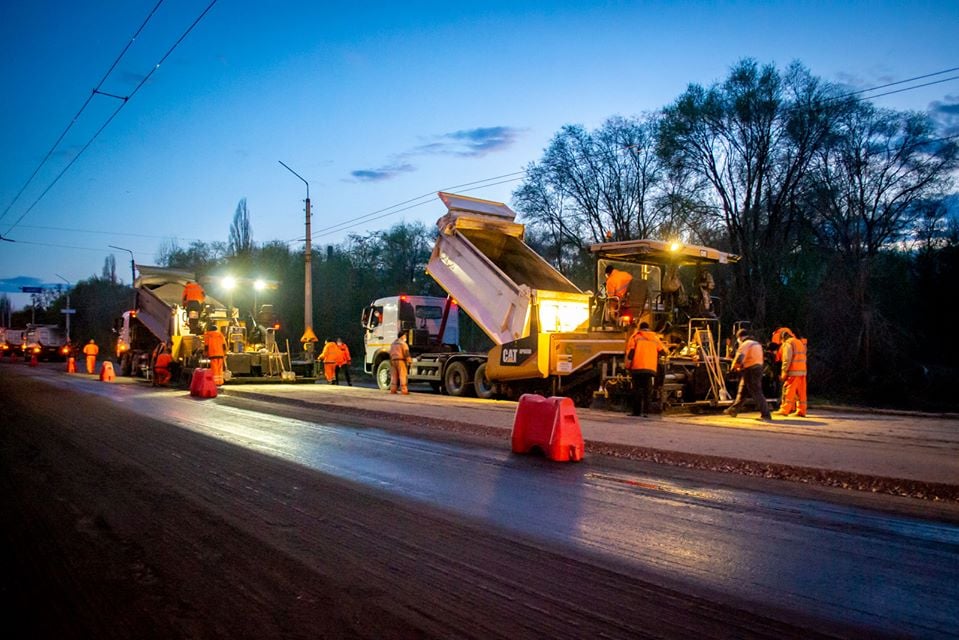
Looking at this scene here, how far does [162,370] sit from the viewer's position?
870 inches

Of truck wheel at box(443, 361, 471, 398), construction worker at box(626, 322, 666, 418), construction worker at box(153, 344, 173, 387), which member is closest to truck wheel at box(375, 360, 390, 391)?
truck wheel at box(443, 361, 471, 398)

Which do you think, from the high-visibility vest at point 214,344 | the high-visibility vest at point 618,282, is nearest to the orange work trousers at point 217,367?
the high-visibility vest at point 214,344

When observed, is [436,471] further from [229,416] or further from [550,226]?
[550,226]

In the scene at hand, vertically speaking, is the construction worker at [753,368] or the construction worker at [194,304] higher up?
the construction worker at [194,304]

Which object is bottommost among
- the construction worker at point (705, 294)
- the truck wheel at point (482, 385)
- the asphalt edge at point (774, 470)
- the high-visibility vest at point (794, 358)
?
the asphalt edge at point (774, 470)

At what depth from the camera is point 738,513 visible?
19.8ft

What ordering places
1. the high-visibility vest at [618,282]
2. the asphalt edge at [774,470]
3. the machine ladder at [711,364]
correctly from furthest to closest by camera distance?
the high-visibility vest at [618,282], the machine ladder at [711,364], the asphalt edge at [774,470]

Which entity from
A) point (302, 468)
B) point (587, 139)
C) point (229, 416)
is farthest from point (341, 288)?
point (302, 468)

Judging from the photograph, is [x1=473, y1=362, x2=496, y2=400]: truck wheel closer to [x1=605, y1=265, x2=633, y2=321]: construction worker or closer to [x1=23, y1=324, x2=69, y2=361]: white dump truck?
[x1=605, y1=265, x2=633, y2=321]: construction worker

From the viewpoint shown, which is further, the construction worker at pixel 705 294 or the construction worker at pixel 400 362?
the construction worker at pixel 400 362

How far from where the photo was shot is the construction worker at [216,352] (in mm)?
19656

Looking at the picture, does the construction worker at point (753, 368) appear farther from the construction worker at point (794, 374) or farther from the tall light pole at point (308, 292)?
the tall light pole at point (308, 292)

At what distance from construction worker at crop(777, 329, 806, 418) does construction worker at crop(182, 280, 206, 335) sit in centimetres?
1616

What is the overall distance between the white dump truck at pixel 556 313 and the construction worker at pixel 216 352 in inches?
261
